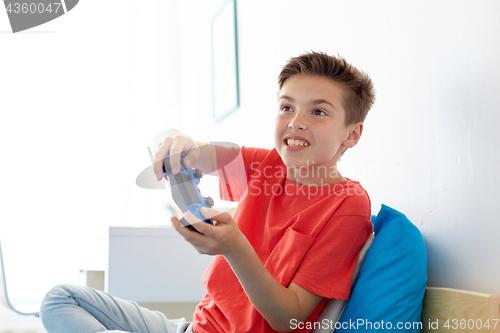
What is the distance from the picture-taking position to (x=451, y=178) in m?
0.79

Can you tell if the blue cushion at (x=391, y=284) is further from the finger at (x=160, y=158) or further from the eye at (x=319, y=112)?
the finger at (x=160, y=158)

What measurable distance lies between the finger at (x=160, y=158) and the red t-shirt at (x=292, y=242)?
0.25m

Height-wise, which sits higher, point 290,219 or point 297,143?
point 297,143

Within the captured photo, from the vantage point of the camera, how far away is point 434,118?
33.3 inches

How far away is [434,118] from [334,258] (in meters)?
0.33

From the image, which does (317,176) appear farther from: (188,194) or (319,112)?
(188,194)

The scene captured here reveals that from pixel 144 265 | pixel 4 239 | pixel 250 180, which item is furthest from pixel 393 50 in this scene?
pixel 4 239

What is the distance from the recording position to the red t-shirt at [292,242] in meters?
0.77

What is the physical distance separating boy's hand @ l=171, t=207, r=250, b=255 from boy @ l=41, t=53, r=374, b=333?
0.06 meters

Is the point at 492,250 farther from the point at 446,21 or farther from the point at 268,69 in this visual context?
the point at 268,69

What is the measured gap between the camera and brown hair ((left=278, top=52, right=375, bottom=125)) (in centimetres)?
88

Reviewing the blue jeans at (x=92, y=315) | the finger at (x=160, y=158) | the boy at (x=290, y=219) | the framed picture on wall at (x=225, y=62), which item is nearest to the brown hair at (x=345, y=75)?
the boy at (x=290, y=219)

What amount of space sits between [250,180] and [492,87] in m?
0.49

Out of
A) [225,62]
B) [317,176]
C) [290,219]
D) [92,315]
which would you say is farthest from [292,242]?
[225,62]
